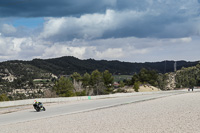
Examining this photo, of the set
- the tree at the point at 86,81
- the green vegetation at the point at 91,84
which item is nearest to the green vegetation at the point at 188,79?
the green vegetation at the point at 91,84

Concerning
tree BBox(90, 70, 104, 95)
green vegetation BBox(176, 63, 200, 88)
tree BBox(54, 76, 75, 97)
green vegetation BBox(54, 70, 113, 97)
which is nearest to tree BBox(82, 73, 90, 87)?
green vegetation BBox(54, 70, 113, 97)

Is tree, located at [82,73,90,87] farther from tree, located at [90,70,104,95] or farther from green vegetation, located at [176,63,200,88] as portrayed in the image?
green vegetation, located at [176,63,200,88]

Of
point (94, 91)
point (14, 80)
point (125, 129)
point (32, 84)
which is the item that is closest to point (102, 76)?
point (94, 91)

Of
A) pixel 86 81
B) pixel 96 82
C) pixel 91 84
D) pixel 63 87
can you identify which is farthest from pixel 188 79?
pixel 63 87

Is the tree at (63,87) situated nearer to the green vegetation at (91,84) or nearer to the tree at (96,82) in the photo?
the green vegetation at (91,84)

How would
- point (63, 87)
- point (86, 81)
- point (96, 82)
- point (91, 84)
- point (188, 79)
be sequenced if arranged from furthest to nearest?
point (188, 79) < point (86, 81) < point (91, 84) < point (96, 82) < point (63, 87)

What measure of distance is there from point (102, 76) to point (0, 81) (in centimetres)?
9258

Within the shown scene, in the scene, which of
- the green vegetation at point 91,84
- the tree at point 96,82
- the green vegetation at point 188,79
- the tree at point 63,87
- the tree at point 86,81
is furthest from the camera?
the green vegetation at point 188,79

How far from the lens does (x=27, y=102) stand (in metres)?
40.0

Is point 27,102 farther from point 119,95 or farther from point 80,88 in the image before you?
point 80,88

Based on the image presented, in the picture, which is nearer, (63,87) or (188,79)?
(63,87)

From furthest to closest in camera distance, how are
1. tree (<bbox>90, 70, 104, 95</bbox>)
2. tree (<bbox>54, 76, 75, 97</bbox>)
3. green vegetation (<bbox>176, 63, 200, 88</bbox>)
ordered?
green vegetation (<bbox>176, 63, 200, 88</bbox>) < tree (<bbox>90, 70, 104, 95</bbox>) < tree (<bbox>54, 76, 75, 97</bbox>)

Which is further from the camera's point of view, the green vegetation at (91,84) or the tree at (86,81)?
the tree at (86,81)

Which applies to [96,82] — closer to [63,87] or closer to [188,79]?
[63,87]
